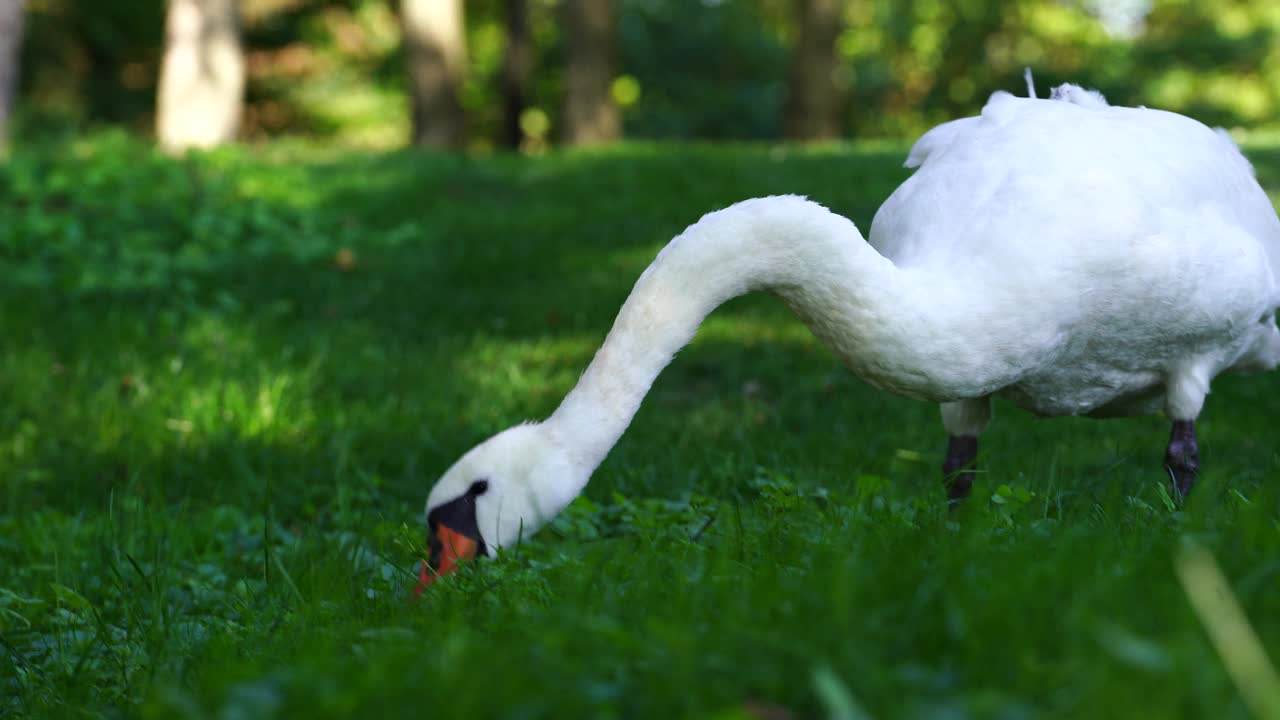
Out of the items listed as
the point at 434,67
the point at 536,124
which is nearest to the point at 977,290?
the point at 434,67

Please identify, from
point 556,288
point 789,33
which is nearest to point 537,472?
point 556,288

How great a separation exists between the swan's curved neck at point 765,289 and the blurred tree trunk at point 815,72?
16102 mm

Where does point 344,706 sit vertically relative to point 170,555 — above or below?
above

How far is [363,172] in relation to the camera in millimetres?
12578

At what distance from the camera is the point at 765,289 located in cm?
388

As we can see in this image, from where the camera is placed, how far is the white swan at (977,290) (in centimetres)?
366

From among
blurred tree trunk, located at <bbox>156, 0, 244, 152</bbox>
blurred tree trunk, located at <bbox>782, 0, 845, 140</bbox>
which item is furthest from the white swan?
blurred tree trunk, located at <bbox>782, 0, 845, 140</bbox>

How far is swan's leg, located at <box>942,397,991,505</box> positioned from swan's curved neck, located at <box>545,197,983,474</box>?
1037mm

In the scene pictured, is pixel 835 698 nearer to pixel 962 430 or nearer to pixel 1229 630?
pixel 1229 630

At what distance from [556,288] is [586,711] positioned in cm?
695

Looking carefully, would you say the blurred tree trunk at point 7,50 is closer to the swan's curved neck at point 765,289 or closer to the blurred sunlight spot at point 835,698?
the swan's curved neck at point 765,289

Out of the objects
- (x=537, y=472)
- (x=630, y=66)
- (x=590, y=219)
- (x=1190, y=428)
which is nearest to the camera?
(x=537, y=472)

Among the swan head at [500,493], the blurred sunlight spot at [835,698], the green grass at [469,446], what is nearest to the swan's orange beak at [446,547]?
the swan head at [500,493]

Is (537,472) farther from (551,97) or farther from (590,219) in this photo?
(551,97)
